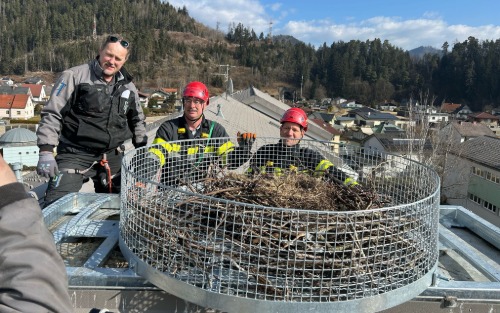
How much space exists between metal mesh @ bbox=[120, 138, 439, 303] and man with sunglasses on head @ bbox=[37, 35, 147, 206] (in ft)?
5.80

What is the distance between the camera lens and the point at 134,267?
2.15 metres

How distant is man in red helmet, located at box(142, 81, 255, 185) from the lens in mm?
3549

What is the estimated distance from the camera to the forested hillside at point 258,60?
100 m

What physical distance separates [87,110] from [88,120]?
0.10 meters

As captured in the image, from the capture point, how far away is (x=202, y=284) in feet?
6.31

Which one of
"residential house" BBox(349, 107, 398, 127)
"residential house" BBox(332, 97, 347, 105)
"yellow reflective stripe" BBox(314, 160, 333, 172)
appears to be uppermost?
"residential house" BBox(332, 97, 347, 105)

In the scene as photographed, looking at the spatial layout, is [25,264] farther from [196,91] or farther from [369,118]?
[369,118]

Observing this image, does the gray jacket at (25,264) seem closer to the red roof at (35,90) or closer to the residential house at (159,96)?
the residential house at (159,96)

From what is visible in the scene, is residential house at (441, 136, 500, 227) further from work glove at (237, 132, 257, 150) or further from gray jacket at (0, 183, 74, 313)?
gray jacket at (0, 183, 74, 313)

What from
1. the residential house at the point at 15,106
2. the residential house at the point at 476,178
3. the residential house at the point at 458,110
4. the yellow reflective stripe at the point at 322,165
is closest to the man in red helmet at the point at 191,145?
the yellow reflective stripe at the point at 322,165

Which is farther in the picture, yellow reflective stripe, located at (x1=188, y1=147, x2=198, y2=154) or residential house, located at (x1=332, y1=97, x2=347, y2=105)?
residential house, located at (x1=332, y1=97, x2=347, y2=105)

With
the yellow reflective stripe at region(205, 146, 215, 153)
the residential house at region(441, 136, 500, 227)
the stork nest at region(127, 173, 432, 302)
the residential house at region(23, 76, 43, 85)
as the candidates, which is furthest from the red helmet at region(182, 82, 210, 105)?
the residential house at region(23, 76, 43, 85)

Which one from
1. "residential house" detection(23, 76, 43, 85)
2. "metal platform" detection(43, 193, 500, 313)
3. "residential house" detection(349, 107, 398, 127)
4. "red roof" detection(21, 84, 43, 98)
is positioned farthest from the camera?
"residential house" detection(23, 76, 43, 85)

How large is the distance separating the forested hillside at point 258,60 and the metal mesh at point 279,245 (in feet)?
323
